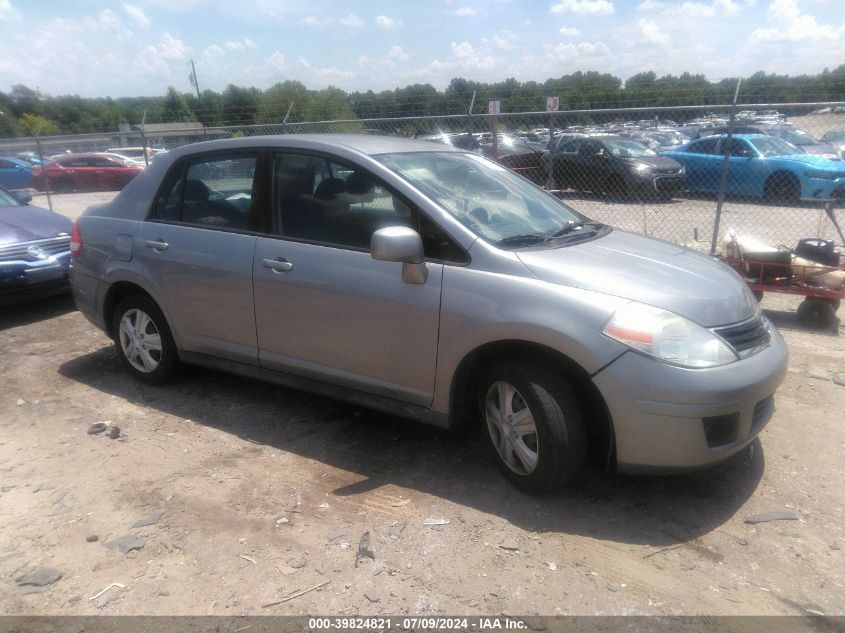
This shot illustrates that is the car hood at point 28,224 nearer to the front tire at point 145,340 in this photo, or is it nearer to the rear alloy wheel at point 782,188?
the front tire at point 145,340

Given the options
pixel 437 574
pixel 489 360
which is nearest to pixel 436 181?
pixel 489 360

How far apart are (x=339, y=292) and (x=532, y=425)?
126cm

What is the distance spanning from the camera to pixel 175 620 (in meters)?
2.54

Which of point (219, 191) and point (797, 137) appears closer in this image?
point (219, 191)

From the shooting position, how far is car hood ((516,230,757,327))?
9.95ft

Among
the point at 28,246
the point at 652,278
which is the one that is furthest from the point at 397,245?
the point at 28,246

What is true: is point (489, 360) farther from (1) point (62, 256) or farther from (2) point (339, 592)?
(1) point (62, 256)

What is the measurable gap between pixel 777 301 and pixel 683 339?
4.65 m

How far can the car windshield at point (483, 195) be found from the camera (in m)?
3.55

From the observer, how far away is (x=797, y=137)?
14.6 meters

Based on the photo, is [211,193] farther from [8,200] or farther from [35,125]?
[35,125]

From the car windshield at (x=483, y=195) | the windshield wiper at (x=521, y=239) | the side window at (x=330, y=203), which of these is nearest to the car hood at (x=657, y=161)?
the car windshield at (x=483, y=195)

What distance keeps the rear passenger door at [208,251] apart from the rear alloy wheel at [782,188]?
11415mm

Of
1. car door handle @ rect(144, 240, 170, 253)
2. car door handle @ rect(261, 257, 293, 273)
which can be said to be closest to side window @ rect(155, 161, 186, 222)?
car door handle @ rect(144, 240, 170, 253)
